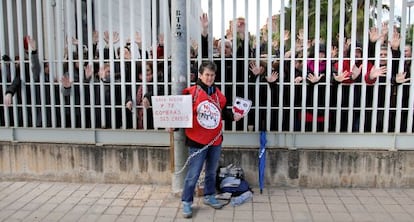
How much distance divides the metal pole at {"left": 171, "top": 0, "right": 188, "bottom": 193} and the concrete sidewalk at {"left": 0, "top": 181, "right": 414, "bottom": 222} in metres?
0.70

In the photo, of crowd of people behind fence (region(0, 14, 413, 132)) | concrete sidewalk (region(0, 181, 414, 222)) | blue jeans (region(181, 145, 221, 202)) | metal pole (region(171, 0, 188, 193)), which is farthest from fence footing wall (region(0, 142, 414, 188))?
blue jeans (region(181, 145, 221, 202))

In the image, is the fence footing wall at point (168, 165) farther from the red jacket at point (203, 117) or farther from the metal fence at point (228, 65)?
the red jacket at point (203, 117)

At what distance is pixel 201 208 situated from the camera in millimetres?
4973

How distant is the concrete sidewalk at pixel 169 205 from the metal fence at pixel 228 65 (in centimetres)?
74

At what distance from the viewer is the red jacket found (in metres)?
4.67

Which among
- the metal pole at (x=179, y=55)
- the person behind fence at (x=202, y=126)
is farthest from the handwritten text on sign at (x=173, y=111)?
the metal pole at (x=179, y=55)

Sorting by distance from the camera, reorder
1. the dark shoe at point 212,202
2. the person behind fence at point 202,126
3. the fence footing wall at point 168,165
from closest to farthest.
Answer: the person behind fence at point 202,126, the dark shoe at point 212,202, the fence footing wall at point 168,165

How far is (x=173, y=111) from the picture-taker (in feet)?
15.5

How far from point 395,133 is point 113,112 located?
387cm

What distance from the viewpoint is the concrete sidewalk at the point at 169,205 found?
4719 millimetres

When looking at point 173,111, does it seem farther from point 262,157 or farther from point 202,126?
point 262,157

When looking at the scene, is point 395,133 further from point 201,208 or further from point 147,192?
point 147,192

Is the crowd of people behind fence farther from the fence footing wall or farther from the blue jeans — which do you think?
the blue jeans

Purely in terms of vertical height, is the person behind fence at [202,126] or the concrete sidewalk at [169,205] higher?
the person behind fence at [202,126]
